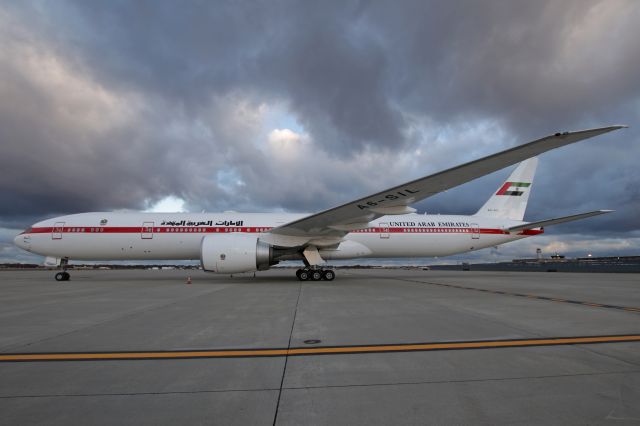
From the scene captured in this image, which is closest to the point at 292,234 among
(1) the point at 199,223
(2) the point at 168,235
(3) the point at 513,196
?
(1) the point at 199,223

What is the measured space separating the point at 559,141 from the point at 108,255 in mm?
17145

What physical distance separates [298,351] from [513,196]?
18232 millimetres

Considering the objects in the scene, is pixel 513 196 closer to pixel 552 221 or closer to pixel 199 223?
pixel 552 221

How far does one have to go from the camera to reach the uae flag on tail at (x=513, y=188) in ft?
59.2

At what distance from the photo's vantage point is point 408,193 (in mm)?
9852

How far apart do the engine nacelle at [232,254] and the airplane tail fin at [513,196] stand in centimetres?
1207

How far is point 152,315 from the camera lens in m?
5.64

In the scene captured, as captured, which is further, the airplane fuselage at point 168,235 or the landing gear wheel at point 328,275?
the airplane fuselage at point 168,235

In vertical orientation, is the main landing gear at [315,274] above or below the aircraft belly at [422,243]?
below

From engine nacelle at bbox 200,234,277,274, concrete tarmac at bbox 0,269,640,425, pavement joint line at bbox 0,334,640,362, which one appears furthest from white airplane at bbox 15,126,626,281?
pavement joint line at bbox 0,334,640,362

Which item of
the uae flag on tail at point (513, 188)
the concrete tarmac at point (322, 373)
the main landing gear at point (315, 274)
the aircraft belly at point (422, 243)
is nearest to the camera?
the concrete tarmac at point (322, 373)

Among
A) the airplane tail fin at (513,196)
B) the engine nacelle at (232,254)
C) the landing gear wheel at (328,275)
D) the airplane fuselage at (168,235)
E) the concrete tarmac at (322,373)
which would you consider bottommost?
the concrete tarmac at (322,373)

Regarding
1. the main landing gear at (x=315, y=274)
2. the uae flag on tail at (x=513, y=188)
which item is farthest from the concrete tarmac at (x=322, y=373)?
the uae flag on tail at (x=513, y=188)

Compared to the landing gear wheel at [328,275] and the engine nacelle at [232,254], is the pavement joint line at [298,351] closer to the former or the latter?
the engine nacelle at [232,254]
